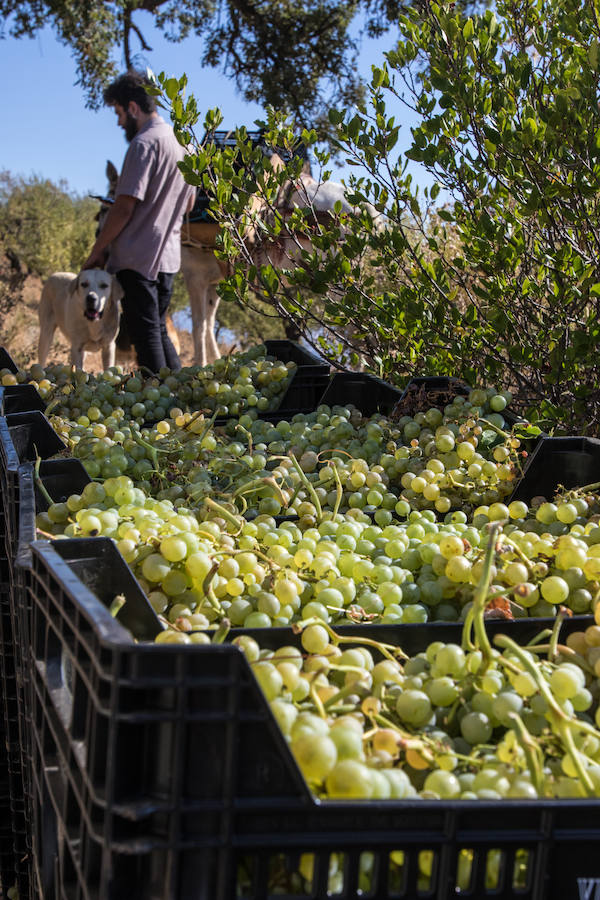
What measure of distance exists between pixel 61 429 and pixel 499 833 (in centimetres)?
171

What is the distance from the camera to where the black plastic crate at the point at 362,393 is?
2.54 metres

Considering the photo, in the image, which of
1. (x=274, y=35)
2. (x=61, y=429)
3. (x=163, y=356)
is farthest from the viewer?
(x=274, y=35)

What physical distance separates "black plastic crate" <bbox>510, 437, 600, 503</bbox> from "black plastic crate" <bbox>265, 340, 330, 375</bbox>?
1.19 metres

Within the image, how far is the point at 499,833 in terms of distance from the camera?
708mm

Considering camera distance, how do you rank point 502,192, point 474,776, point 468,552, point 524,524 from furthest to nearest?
1. point 502,192
2. point 524,524
3. point 468,552
4. point 474,776

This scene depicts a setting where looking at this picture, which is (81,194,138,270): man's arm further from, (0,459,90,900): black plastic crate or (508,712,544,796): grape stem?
(508,712,544,796): grape stem

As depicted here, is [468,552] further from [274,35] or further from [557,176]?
[274,35]

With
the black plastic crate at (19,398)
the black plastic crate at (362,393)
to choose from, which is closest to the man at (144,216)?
the black plastic crate at (362,393)

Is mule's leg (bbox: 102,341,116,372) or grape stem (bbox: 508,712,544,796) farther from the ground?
mule's leg (bbox: 102,341,116,372)

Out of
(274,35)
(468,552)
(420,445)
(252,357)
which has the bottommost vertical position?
(468,552)

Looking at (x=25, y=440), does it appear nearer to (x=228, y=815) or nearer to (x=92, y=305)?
(x=228, y=815)

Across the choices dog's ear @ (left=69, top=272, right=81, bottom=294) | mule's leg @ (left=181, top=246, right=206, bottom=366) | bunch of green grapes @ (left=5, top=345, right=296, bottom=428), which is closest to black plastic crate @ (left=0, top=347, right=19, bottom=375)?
bunch of green grapes @ (left=5, top=345, right=296, bottom=428)

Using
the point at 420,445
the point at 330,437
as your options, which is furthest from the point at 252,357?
the point at 420,445

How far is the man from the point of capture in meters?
4.86
